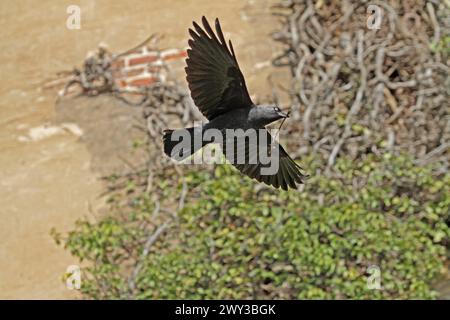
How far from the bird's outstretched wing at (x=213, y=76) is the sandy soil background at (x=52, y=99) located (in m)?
2.45

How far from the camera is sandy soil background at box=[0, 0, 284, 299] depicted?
618cm

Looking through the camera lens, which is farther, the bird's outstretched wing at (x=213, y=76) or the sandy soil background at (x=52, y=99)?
the sandy soil background at (x=52, y=99)

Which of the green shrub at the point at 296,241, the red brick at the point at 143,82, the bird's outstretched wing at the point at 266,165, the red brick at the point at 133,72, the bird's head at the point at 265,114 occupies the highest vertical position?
the red brick at the point at 133,72

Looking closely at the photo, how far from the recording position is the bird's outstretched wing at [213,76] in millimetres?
3666

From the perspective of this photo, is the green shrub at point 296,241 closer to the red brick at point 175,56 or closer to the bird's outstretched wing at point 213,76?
the red brick at point 175,56

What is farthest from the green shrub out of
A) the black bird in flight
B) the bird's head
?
the bird's head

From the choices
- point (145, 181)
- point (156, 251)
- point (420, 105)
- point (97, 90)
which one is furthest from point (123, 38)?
point (420, 105)

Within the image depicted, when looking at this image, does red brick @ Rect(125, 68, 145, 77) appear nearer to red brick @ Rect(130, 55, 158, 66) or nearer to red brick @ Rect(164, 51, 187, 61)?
red brick @ Rect(130, 55, 158, 66)

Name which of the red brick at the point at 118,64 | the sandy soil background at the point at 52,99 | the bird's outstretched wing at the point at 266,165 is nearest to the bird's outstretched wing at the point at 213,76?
the bird's outstretched wing at the point at 266,165

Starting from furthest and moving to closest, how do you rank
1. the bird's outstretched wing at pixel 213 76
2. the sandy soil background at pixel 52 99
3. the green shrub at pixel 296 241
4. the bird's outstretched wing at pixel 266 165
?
the sandy soil background at pixel 52 99 < the green shrub at pixel 296 241 < the bird's outstretched wing at pixel 266 165 < the bird's outstretched wing at pixel 213 76

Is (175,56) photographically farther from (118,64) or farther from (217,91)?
(217,91)

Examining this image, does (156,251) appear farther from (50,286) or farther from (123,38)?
(123,38)

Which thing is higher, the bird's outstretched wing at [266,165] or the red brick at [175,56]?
the red brick at [175,56]

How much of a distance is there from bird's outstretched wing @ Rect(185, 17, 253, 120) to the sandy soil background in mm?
2445
